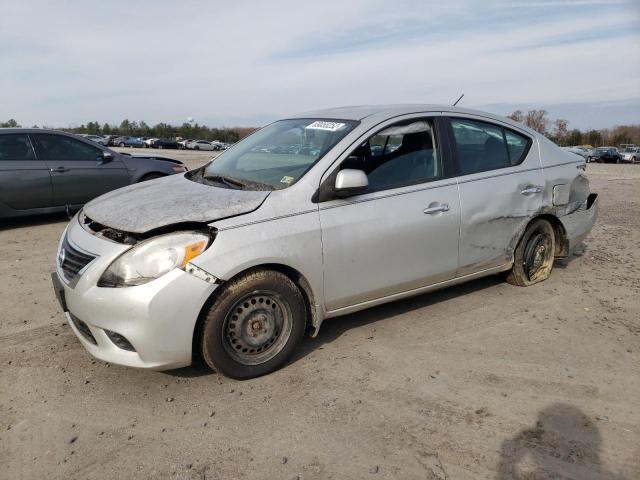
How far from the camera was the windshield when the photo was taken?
3638 millimetres

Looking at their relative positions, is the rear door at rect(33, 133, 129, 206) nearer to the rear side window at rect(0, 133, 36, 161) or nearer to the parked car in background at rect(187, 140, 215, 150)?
the rear side window at rect(0, 133, 36, 161)

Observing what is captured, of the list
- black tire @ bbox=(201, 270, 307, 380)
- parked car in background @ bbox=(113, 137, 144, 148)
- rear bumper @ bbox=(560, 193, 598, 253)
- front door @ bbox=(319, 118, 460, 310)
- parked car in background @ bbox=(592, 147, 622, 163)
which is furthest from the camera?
parked car in background @ bbox=(113, 137, 144, 148)

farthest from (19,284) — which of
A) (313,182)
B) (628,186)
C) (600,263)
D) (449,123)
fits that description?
(628,186)

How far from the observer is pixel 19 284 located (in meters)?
5.02

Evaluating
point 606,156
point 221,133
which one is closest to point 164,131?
point 221,133

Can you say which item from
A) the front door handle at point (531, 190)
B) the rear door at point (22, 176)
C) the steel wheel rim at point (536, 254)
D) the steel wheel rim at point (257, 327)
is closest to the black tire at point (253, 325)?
the steel wheel rim at point (257, 327)

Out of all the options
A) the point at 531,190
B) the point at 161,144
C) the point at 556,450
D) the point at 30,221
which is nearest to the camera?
the point at 556,450

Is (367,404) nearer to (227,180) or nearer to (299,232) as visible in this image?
(299,232)

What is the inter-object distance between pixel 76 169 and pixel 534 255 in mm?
6666

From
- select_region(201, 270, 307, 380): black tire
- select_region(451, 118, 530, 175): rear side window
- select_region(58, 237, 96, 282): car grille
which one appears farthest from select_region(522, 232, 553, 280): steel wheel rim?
select_region(58, 237, 96, 282): car grille

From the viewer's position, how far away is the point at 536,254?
4.89m

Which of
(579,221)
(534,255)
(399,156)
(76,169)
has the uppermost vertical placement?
(399,156)

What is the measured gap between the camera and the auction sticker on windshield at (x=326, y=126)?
387 cm

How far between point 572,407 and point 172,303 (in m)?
2.39
